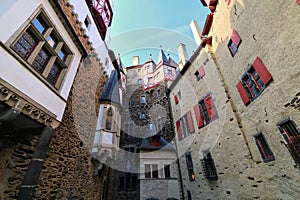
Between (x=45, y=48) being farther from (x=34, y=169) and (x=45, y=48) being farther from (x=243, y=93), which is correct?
(x=243, y=93)

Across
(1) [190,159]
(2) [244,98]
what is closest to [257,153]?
(2) [244,98]

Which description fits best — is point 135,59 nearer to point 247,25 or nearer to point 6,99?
point 247,25

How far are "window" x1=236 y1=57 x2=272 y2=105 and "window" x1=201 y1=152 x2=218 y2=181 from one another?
3744 mm

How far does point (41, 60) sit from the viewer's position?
Answer: 4.19m

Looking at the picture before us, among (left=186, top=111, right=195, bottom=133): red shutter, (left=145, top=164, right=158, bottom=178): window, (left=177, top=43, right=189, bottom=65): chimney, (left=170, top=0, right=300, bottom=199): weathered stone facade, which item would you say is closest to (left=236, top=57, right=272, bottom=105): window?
(left=170, top=0, right=300, bottom=199): weathered stone facade

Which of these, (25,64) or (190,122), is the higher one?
(190,122)

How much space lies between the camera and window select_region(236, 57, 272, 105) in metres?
5.14

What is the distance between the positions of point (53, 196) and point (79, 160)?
5.87 feet

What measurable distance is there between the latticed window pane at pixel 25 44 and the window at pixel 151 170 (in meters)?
9.79

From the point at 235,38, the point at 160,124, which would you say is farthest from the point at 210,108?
the point at 160,124

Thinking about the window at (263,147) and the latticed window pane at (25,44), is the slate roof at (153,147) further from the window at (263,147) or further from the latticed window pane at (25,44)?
the latticed window pane at (25,44)

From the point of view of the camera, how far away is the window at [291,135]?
403 cm

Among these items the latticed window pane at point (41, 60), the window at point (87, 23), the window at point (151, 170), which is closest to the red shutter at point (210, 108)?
the window at point (151, 170)

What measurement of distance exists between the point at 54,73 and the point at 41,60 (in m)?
0.55
